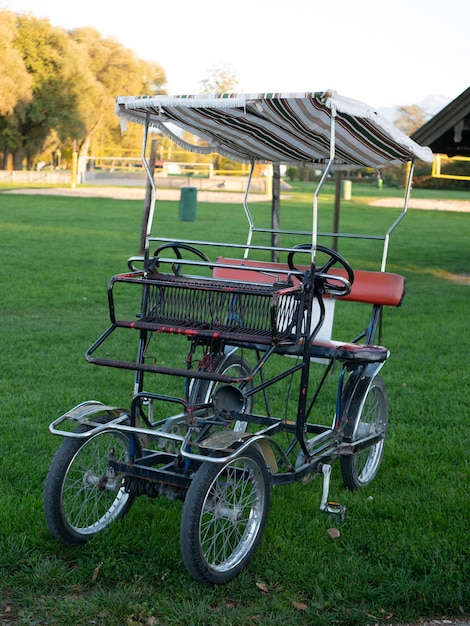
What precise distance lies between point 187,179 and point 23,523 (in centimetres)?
5040

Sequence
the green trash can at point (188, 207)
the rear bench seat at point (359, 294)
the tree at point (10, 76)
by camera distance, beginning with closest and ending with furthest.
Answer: the rear bench seat at point (359, 294)
the green trash can at point (188, 207)
the tree at point (10, 76)

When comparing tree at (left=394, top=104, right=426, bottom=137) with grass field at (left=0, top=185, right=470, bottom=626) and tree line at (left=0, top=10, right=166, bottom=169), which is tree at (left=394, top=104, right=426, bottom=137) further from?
grass field at (left=0, top=185, right=470, bottom=626)

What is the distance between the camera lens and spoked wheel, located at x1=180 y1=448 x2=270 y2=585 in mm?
4098

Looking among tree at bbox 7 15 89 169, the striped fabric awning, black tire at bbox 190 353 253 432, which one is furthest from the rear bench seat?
tree at bbox 7 15 89 169

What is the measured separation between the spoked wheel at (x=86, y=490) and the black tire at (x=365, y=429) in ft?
4.52

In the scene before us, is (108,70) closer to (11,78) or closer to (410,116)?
(11,78)

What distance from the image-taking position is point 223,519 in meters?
4.49

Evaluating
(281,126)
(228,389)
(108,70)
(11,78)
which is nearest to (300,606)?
(228,389)

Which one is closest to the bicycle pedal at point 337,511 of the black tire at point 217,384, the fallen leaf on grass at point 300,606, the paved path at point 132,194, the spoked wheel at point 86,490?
the black tire at point 217,384

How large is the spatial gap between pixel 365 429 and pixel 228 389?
1274 mm

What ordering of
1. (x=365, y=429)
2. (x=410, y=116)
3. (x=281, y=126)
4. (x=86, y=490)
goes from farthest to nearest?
1. (x=410, y=116)
2. (x=365, y=429)
3. (x=281, y=126)
4. (x=86, y=490)

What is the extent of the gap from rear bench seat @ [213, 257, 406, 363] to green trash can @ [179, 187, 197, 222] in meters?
22.5

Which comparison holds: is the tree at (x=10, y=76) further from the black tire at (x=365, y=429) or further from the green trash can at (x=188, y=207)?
the black tire at (x=365, y=429)

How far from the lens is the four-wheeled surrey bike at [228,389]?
4.41 m
